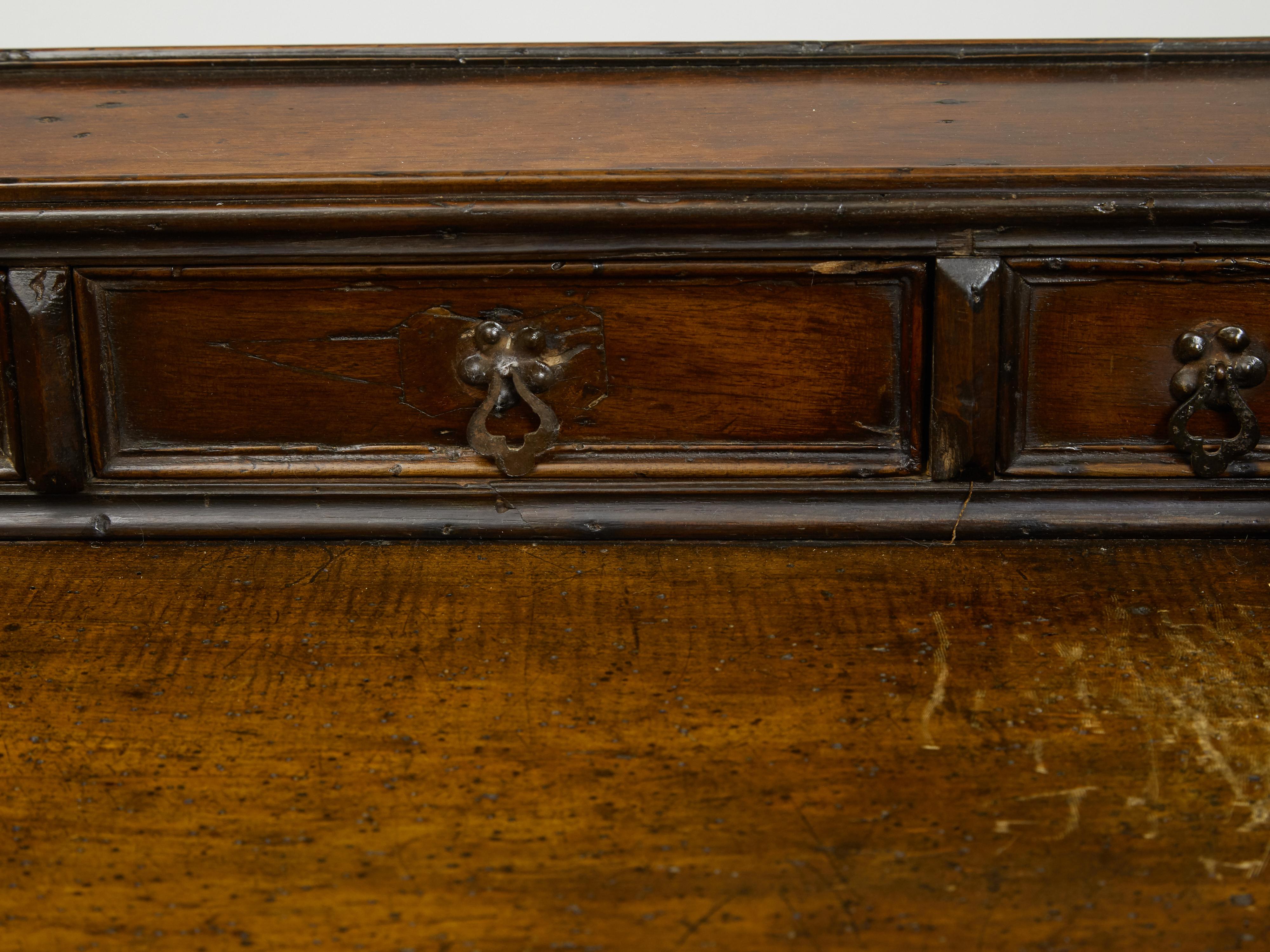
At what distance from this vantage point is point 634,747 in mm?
626

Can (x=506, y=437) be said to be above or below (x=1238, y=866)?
above

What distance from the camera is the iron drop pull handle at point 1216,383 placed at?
771mm

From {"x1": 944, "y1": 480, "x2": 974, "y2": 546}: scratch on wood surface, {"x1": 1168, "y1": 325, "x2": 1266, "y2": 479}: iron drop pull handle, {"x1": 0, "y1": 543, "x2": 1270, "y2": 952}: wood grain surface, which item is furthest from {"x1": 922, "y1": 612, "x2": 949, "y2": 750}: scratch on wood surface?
{"x1": 1168, "y1": 325, "x2": 1266, "y2": 479}: iron drop pull handle

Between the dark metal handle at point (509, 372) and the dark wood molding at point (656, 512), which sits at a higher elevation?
the dark metal handle at point (509, 372)

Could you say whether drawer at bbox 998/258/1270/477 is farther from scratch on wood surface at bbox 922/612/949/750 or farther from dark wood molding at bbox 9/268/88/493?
dark wood molding at bbox 9/268/88/493

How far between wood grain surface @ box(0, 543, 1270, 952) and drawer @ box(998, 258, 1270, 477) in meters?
0.07

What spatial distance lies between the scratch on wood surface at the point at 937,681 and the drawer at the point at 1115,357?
0.50 ft

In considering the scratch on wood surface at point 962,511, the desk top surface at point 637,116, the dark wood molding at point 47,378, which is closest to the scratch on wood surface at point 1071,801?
the scratch on wood surface at point 962,511

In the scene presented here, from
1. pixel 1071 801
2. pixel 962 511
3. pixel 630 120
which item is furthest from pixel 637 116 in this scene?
pixel 1071 801

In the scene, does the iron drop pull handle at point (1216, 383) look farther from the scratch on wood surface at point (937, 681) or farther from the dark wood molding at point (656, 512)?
the scratch on wood surface at point (937, 681)

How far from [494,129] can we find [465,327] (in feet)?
0.70

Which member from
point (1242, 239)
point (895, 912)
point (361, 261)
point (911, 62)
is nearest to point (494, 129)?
point (361, 261)

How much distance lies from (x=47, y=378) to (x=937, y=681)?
2.14 feet

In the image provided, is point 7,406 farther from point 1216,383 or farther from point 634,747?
point 1216,383
